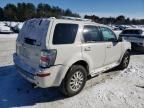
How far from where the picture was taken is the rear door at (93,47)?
5.36 meters

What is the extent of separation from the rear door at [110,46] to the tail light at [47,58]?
7.28 ft

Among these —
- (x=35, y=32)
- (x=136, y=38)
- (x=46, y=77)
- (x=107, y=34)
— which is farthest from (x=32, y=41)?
(x=136, y=38)

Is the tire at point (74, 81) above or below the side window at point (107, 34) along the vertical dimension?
below

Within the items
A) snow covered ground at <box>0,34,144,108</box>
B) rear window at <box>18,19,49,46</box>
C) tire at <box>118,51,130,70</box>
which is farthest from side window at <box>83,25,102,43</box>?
tire at <box>118,51,130,70</box>

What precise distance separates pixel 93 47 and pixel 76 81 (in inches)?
42.2

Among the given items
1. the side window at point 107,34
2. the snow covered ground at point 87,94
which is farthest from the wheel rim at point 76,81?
the side window at point 107,34

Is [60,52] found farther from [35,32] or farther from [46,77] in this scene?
[35,32]

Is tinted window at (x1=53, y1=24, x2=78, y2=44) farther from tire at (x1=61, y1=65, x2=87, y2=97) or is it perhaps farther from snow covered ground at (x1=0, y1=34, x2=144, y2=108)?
snow covered ground at (x1=0, y1=34, x2=144, y2=108)

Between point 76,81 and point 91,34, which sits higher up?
point 91,34

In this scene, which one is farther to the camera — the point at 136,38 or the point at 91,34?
the point at 136,38

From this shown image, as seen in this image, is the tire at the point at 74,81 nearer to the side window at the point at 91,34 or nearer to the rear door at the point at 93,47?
the rear door at the point at 93,47

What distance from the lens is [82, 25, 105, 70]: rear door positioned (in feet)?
17.6

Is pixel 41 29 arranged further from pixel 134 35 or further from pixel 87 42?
pixel 134 35

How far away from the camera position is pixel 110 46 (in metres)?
6.40
